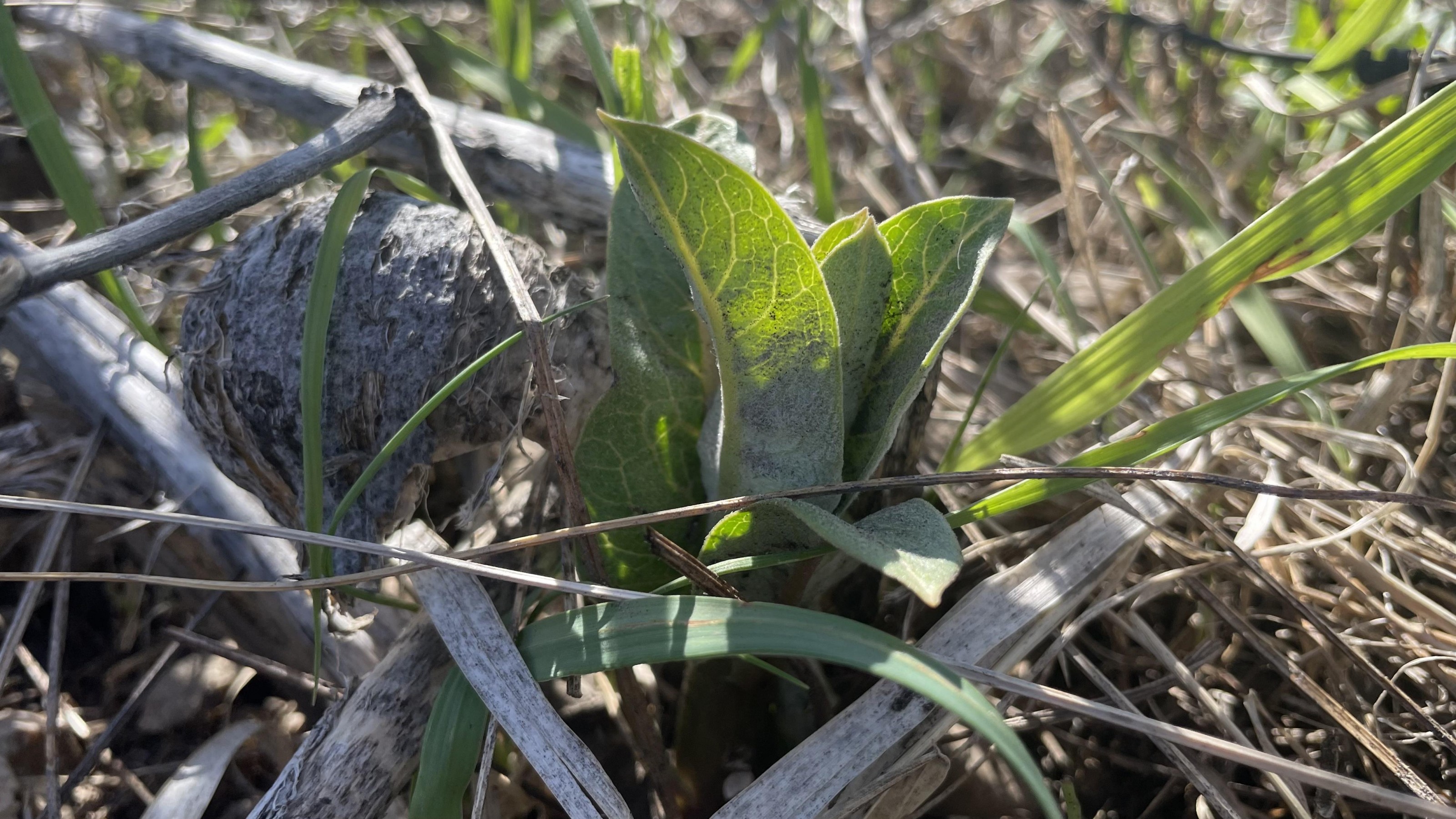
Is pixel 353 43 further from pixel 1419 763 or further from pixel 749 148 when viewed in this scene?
pixel 1419 763

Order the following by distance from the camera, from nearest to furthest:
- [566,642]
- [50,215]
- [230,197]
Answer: [566,642]
[230,197]
[50,215]

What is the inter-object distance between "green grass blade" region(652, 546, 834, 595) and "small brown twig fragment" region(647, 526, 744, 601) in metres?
0.01

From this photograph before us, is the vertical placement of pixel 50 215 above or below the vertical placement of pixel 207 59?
below

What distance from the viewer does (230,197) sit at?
1.24 m

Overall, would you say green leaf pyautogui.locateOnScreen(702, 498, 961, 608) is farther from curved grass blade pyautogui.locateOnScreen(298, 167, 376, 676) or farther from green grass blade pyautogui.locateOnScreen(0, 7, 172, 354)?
green grass blade pyautogui.locateOnScreen(0, 7, 172, 354)

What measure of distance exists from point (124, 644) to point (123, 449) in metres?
0.31

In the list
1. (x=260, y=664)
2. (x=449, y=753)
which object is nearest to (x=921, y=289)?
(x=449, y=753)

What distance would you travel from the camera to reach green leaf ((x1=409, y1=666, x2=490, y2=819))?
1.03m

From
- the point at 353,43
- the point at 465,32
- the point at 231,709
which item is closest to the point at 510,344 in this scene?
the point at 231,709

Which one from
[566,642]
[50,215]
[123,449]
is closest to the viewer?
[566,642]

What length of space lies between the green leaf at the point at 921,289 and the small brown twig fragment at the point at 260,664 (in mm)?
821

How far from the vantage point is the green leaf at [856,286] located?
3.49ft

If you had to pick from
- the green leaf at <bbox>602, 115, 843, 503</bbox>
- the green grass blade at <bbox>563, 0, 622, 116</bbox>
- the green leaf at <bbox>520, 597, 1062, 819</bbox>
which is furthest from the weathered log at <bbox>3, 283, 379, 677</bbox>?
the green grass blade at <bbox>563, 0, 622, 116</bbox>

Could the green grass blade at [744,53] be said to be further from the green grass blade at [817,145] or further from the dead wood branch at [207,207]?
the dead wood branch at [207,207]
